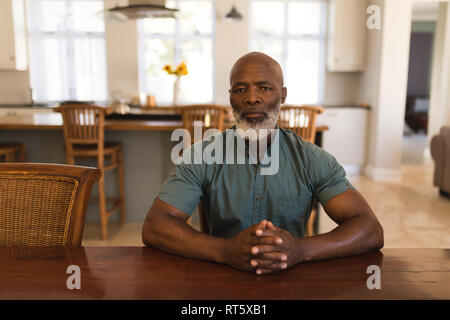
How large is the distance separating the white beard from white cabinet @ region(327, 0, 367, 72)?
15.8 ft

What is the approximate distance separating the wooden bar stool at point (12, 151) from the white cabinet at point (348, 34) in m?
4.27

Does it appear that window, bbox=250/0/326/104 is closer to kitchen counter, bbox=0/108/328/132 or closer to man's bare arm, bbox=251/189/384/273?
kitchen counter, bbox=0/108/328/132

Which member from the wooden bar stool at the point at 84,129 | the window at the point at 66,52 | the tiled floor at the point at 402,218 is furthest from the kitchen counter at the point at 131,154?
the window at the point at 66,52

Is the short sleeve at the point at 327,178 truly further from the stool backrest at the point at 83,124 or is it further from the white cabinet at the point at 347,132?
the white cabinet at the point at 347,132

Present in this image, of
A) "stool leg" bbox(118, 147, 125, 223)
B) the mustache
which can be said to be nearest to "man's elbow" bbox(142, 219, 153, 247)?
the mustache

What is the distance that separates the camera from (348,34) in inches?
226

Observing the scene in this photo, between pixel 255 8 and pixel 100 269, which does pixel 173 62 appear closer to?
pixel 255 8

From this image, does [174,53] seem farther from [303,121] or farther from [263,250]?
[263,250]

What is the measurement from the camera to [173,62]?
6.29 m

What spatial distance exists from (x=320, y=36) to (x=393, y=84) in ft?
5.49

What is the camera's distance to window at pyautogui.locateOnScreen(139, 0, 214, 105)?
20.3ft

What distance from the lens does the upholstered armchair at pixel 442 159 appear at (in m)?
4.28

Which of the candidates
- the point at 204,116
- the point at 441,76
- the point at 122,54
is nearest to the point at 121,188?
the point at 204,116
